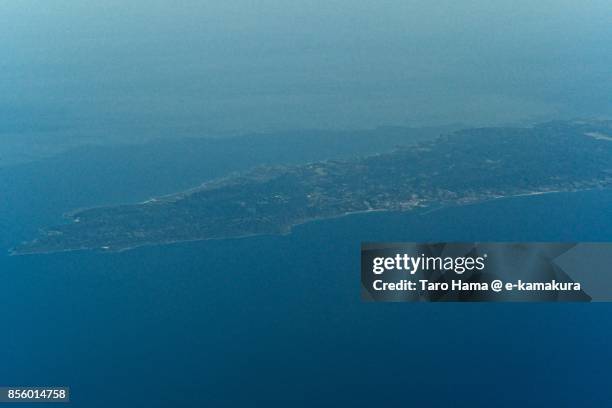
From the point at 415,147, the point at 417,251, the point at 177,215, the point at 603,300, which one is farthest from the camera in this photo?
the point at 415,147

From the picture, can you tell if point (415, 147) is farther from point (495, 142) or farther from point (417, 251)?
point (417, 251)

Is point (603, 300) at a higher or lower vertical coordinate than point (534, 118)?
lower

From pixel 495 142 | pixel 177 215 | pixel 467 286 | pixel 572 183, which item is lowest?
pixel 467 286

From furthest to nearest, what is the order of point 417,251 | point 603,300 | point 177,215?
point 177,215 → point 603,300 → point 417,251

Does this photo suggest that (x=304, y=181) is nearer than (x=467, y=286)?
No

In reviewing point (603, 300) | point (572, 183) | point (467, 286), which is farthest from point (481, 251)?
point (572, 183)

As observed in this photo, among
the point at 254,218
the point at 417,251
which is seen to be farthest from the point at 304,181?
the point at 417,251
